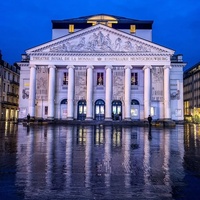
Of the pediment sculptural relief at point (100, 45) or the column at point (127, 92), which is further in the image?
the pediment sculptural relief at point (100, 45)

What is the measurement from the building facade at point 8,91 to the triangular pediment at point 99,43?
26229 mm

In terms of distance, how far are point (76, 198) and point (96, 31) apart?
163 ft

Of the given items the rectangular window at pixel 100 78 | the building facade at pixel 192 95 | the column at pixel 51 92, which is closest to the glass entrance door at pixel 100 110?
the rectangular window at pixel 100 78

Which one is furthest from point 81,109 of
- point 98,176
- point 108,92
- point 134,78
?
point 98,176

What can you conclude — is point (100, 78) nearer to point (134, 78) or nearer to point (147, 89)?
point (134, 78)

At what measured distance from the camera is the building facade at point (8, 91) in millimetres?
74938

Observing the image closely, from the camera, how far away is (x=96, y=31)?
52.9 m

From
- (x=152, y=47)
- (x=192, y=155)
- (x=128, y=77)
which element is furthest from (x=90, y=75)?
(x=192, y=155)

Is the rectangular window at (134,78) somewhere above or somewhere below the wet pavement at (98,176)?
above

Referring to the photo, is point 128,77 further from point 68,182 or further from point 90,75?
point 68,182

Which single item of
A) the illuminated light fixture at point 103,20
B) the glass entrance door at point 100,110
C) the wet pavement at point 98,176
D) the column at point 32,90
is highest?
the illuminated light fixture at point 103,20

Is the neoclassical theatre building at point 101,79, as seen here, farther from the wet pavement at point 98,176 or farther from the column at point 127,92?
the wet pavement at point 98,176

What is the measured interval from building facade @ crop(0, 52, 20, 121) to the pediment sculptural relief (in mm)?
28482

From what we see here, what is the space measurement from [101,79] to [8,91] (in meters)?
35.9
